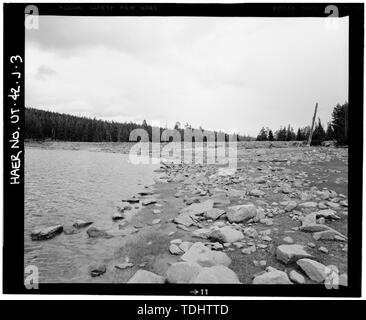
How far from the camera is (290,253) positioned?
204 cm

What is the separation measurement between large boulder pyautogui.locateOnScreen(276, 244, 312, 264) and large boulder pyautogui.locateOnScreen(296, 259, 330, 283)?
46mm

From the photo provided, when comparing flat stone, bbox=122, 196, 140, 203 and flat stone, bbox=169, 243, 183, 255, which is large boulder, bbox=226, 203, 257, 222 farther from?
flat stone, bbox=122, 196, 140, 203

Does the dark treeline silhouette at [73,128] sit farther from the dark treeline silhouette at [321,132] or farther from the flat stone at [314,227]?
the flat stone at [314,227]

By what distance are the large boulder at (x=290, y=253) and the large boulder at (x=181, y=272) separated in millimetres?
774

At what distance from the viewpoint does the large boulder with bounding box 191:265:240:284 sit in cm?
202

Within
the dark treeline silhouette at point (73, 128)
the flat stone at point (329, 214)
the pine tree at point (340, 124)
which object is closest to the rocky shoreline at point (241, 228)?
the flat stone at point (329, 214)

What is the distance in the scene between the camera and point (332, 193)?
2.21m

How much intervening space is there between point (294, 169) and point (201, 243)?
135 centimetres

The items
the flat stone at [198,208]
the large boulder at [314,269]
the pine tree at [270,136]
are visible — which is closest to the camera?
the large boulder at [314,269]

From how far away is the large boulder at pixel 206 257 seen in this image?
6.77 feet

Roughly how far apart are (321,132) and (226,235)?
150 cm

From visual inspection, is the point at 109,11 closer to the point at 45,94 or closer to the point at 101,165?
the point at 45,94

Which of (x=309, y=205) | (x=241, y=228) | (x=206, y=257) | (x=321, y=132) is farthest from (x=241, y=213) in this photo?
(x=321, y=132)

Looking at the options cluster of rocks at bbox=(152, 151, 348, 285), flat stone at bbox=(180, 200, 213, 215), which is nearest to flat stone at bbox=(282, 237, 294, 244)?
cluster of rocks at bbox=(152, 151, 348, 285)
